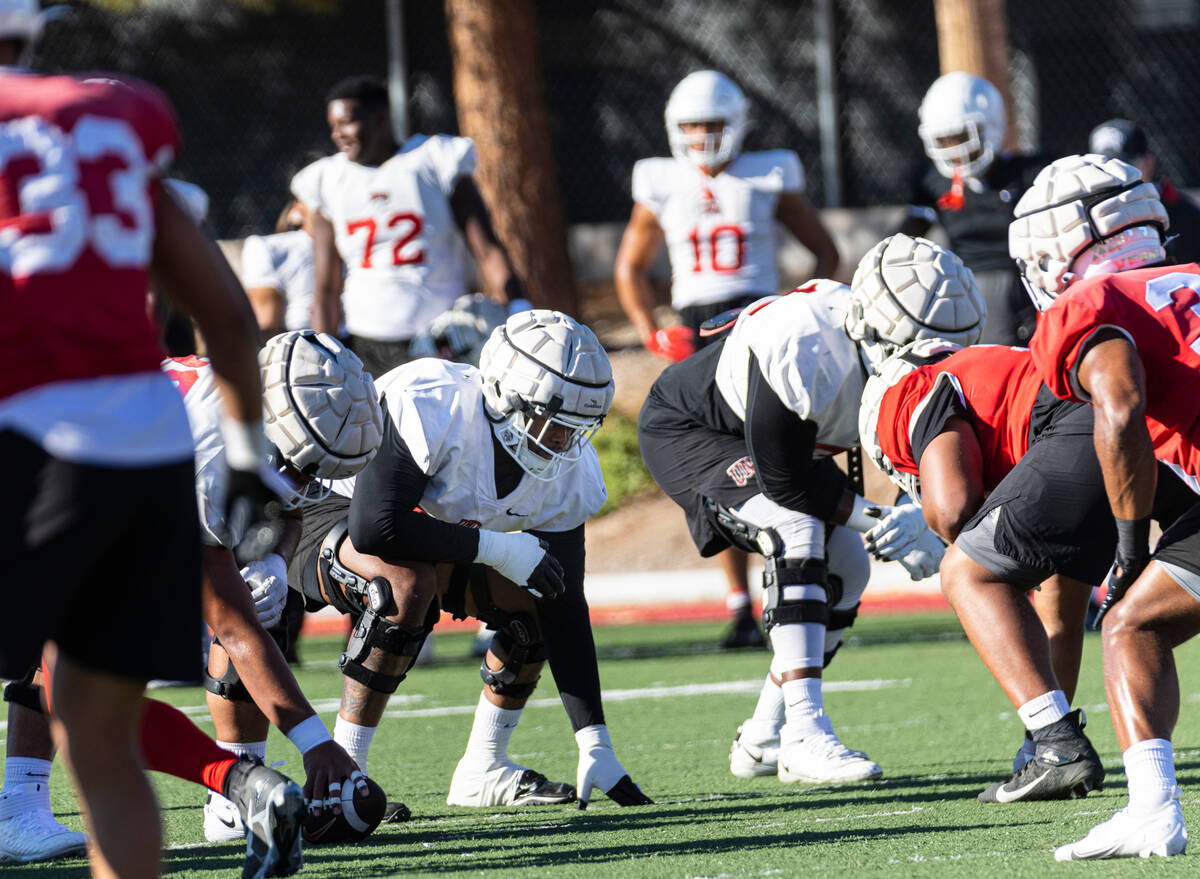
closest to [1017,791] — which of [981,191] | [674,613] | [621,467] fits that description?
[981,191]

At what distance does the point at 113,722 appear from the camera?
109 inches

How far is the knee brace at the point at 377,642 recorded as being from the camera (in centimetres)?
465

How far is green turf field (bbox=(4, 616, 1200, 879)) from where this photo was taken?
3.84m

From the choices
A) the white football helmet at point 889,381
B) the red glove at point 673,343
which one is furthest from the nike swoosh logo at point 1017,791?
the red glove at point 673,343

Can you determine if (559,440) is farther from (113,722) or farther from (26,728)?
(113,722)

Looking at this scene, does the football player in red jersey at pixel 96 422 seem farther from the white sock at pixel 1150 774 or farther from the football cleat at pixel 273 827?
the white sock at pixel 1150 774

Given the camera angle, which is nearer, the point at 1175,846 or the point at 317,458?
the point at 1175,846

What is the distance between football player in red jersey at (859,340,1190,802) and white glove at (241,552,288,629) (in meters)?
1.60

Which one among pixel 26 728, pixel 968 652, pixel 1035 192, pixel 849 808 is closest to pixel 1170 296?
pixel 1035 192

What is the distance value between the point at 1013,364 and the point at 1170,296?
1.00 m

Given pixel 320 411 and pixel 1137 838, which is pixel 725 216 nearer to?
pixel 320 411

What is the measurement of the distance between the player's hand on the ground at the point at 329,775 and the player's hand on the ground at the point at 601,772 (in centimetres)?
72

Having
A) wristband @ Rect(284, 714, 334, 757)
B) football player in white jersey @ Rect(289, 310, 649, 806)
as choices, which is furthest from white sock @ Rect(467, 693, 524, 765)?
wristband @ Rect(284, 714, 334, 757)

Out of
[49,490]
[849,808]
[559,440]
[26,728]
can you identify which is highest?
[49,490]
